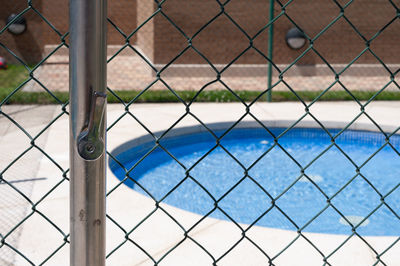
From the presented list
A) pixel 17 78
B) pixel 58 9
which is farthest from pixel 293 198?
pixel 58 9

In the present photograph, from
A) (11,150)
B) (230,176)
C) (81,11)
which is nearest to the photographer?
(81,11)

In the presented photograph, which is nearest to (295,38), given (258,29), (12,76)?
(258,29)

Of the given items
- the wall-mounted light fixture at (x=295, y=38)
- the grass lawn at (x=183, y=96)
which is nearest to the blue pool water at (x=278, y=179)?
the grass lawn at (x=183, y=96)

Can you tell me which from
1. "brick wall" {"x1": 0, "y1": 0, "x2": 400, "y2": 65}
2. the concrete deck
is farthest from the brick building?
the concrete deck

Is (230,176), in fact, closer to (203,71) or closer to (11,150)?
(11,150)

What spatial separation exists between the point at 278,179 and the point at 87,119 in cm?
Result: 427

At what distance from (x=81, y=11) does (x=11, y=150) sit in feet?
12.8

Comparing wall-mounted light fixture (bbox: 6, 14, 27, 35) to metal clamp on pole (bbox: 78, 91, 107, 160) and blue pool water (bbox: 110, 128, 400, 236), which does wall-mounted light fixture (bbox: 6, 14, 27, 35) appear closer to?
blue pool water (bbox: 110, 128, 400, 236)

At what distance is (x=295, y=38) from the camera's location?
9375 millimetres

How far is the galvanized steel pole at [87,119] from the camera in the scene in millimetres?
980

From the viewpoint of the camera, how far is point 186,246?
8.82ft

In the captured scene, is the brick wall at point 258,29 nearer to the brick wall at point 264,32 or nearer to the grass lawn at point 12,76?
the brick wall at point 264,32

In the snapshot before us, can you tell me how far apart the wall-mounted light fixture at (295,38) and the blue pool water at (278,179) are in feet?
11.4

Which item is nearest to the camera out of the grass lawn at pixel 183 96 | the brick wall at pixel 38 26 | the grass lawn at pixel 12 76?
the grass lawn at pixel 183 96
